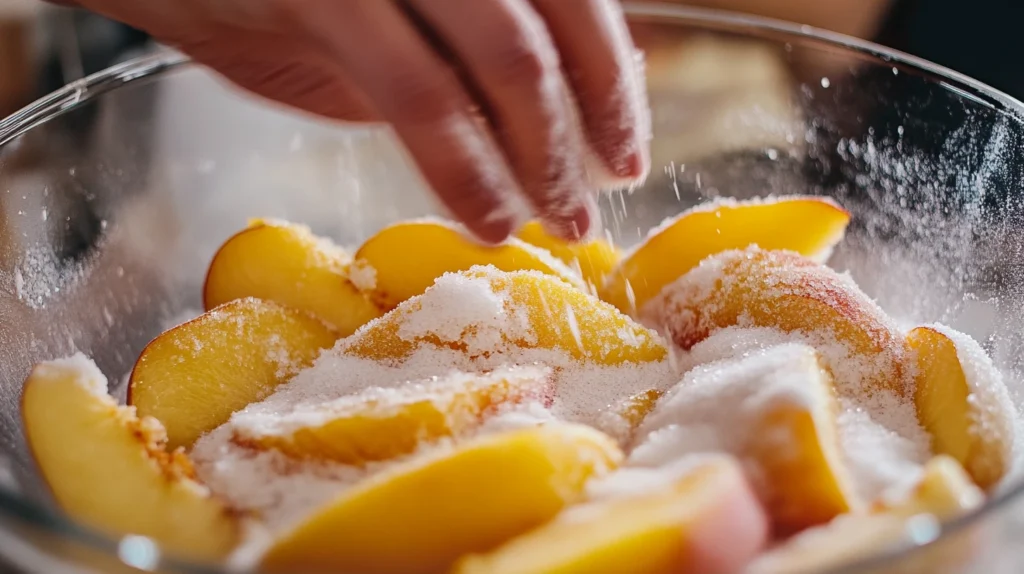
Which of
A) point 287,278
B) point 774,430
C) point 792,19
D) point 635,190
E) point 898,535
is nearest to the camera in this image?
point 898,535

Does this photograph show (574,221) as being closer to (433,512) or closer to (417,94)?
(417,94)

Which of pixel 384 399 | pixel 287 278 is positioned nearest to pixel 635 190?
pixel 287 278

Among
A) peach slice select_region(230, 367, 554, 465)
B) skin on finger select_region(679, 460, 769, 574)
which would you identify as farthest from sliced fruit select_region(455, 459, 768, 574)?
A: peach slice select_region(230, 367, 554, 465)

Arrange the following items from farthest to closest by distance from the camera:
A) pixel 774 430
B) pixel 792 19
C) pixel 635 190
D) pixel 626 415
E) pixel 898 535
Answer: pixel 792 19 → pixel 635 190 → pixel 626 415 → pixel 774 430 → pixel 898 535

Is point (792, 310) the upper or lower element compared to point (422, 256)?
lower

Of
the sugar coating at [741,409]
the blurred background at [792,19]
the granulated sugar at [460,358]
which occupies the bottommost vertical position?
the sugar coating at [741,409]

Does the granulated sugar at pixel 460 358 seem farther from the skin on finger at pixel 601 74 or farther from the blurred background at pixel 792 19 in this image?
the blurred background at pixel 792 19

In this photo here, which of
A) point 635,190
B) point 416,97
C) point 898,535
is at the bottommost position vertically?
point 898,535

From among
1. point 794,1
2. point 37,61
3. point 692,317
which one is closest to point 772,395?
point 692,317

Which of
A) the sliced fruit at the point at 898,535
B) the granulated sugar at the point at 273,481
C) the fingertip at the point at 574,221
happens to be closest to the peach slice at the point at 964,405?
the sliced fruit at the point at 898,535
